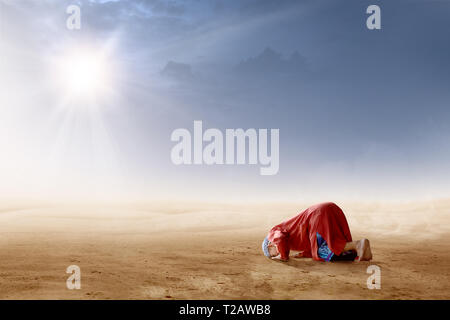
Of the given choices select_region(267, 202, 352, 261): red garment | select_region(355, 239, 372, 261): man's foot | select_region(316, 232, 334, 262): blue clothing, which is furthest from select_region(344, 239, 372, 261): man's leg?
select_region(316, 232, 334, 262): blue clothing

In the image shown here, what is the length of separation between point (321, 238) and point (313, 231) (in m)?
0.21

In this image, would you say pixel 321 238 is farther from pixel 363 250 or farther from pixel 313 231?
pixel 363 250

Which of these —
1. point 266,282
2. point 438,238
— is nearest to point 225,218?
point 438,238

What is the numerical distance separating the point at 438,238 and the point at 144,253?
35.6ft

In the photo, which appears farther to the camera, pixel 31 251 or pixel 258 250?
pixel 258 250

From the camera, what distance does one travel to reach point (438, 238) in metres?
14.0

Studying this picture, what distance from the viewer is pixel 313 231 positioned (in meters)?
7.69

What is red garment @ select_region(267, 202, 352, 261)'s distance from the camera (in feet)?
24.5

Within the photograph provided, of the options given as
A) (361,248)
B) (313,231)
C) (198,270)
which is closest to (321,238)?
(313,231)

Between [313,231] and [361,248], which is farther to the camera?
[313,231]

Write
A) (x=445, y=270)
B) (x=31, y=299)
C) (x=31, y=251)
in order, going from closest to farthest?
(x=31, y=299), (x=445, y=270), (x=31, y=251)

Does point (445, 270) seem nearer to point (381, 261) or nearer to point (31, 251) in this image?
point (381, 261)

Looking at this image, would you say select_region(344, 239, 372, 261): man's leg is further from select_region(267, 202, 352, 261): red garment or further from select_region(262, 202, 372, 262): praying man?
select_region(267, 202, 352, 261): red garment

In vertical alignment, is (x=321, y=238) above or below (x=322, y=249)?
above
